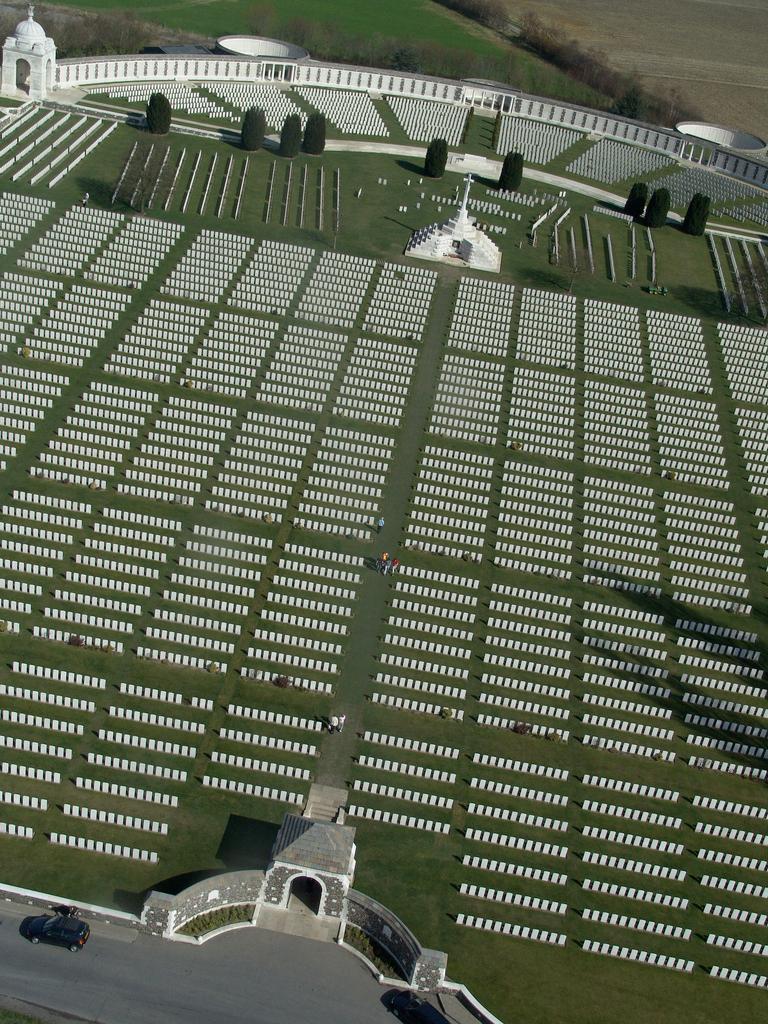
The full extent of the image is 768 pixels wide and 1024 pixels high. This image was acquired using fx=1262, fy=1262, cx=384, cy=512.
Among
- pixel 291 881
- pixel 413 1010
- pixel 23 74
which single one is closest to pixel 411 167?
pixel 23 74

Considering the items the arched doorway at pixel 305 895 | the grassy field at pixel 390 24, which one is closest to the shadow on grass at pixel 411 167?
the grassy field at pixel 390 24

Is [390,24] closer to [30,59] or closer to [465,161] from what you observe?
[465,161]

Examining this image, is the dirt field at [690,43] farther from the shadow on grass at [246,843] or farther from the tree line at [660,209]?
the shadow on grass at [246,843]

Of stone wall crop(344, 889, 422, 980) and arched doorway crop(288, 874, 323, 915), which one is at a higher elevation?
stone wall crop(344, 889, 422, 980)

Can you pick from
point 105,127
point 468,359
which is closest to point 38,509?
point 468,359

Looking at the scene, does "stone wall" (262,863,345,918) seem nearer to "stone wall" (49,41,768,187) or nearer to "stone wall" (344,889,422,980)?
"stone wall" (344,889,422,980)

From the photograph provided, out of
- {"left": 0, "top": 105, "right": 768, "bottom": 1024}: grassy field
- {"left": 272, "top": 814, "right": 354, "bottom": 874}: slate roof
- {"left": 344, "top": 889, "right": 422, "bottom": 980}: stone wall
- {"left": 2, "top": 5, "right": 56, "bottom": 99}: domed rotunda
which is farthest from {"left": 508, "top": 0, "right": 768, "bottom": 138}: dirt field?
{"left": 344, "top": 889, "right": 422, "bottom": 980}: stone wall
